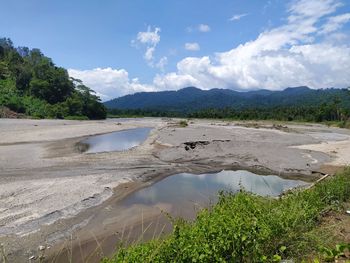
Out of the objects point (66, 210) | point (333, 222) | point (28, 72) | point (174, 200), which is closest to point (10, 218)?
point (66, 210)

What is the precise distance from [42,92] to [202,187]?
291 feet

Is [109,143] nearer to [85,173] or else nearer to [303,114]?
[85,173]

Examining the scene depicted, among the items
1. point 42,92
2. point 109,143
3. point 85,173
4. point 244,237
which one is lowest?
point 109,143

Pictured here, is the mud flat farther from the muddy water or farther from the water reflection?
the water reflection

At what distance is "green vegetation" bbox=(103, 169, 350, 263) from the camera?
251 inches

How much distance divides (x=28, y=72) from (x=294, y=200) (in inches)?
4007

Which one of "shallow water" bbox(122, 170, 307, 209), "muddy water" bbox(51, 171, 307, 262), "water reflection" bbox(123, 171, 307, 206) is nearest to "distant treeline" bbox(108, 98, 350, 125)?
"water reflection" bbox(123, 171, 307, 206)

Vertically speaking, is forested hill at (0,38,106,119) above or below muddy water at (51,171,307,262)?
above

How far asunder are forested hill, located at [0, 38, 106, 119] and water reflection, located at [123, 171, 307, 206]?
7012 centimetres

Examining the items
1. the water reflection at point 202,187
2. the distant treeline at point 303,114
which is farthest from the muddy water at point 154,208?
the distant treeline at point 303,114

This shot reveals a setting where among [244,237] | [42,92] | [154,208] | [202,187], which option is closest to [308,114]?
[42,92]

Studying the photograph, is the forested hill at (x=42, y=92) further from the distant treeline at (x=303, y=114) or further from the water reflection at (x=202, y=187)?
the water reflection at (x=202, y=187)

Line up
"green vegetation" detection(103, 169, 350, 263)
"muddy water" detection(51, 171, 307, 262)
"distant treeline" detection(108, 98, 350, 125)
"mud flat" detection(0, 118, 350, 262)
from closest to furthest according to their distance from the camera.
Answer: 1. "green vegetation" detection(103, 169, 350, 263)
2. "muddy water" detection(51, 171, 307, 262)
3. "mud flat" detection(0, 118, 350, 262)
4. "distant treeline" detection(108, 98, 350, 125)

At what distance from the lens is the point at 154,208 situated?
14719 millimetres
